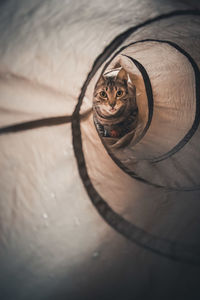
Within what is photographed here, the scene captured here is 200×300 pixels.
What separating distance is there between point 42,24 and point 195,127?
1.38 m

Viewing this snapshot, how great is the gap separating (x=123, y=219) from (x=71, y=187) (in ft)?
0.91

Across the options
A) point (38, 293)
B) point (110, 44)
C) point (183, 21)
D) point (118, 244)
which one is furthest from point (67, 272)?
point (183, 21)

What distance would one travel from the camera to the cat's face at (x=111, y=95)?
8.23 feet

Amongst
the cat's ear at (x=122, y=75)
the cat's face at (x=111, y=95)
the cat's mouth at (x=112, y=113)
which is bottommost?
the cat's mouth at (x=112, y=113)

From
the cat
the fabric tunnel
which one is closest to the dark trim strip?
the fabric tunnel

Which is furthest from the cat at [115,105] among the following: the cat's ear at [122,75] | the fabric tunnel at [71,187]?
the fabric tunnel at [71,187]

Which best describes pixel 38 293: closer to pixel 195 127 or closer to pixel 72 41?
pixel 72 41

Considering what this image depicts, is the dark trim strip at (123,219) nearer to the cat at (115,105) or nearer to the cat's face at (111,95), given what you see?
the cat at (115,105)

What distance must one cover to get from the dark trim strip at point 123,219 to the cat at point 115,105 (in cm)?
151

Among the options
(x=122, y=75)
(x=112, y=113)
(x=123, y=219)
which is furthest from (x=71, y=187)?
(x=122, y=75)

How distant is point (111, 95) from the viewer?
2.55m

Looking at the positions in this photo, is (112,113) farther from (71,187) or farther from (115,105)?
A: (71,187)

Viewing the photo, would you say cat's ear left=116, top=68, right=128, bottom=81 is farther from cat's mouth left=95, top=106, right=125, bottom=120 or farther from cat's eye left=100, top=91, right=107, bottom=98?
cat's mouth left=95, top=106, right=125, bottom=120

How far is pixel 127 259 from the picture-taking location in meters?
0.75
